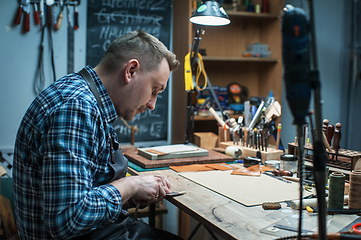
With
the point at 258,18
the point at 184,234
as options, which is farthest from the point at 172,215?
the point at 258,18

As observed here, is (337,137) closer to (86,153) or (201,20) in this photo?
(201,20)

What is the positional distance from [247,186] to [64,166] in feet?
2.51

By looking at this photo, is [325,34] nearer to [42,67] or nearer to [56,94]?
[42,67]

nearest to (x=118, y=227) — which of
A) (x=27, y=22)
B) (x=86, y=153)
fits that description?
(x=86, y=153)

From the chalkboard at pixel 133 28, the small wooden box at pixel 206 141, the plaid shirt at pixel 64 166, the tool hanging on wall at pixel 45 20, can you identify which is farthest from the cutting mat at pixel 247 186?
the tool hanging on wall at pixel 45 20

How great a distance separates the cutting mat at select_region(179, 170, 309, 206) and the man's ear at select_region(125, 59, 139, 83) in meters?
0.53

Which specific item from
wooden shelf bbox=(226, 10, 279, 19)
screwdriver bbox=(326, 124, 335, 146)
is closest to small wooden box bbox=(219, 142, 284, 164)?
screwdriver bbox=(326, 124, 335, 146)

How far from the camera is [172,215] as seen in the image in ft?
9.94

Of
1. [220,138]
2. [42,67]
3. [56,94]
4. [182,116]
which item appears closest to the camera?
[56,94]

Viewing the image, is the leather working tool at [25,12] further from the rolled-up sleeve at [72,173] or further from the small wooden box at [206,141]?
the rolled-up sleeve at [72,173]

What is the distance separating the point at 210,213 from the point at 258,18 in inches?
102

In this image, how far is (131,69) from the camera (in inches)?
44.4

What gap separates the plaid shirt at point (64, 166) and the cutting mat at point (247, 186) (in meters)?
0.46

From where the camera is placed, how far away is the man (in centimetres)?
84
